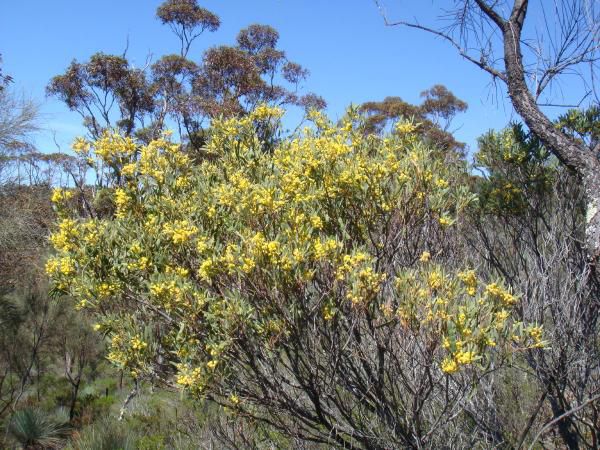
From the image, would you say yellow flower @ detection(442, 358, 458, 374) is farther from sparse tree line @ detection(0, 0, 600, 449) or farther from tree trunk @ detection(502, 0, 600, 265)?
tree trunk @ detection(502, 0, 600, 265)

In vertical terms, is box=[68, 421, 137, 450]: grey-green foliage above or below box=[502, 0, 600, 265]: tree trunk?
below

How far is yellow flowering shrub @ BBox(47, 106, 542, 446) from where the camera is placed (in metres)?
2.77

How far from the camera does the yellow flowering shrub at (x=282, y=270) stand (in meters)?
2.77

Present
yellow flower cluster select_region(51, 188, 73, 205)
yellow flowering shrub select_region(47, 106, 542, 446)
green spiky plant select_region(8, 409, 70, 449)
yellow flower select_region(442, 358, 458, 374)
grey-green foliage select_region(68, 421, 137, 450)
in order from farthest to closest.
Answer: green spiky plant select_region(8, 409, 70, 449) → grey-green foliage select_region(68, 421, 137, 450) → yellow flower cluster select_region(51, 188, 73, 205) → yellow flowering shrub select_region(47, 106, 542, 446) → yellow flower select_region(442, 358, 458, 374)

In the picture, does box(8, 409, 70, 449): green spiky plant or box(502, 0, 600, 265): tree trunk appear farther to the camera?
box(8, 409, 70, 449): green spiky plant

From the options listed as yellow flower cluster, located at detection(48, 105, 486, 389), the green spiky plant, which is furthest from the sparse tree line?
the green spiky plant

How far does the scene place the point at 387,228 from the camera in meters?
3.29

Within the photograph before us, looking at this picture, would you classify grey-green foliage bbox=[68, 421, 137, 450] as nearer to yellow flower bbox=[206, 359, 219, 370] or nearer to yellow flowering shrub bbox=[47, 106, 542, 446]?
yellow flowering shrub bbox=[47, 106, 542, 446]

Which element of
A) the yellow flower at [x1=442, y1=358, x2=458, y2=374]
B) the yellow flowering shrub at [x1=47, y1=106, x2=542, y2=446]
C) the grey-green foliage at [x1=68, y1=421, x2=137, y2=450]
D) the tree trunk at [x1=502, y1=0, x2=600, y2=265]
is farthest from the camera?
the grey-green foliage at [x1=68, y1=421, x2=137, y2=450]

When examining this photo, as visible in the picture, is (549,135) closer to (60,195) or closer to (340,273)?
(340,273)

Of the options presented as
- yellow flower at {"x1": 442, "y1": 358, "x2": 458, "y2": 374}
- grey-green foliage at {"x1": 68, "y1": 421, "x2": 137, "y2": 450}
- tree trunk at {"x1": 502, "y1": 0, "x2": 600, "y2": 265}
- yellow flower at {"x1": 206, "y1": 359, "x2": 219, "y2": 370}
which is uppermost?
tree trunk at {"x1": 502, "y1": 0, "x2": 600, "y2": 265}

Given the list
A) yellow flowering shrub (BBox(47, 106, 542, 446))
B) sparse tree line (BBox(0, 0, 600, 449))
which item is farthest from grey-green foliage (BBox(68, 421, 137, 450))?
yellow flowering shrub (BBox(47, 106, 542, 446))

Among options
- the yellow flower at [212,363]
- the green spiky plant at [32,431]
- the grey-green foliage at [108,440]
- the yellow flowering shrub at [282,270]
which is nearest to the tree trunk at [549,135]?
the yellow flowering shrub at [282,270]

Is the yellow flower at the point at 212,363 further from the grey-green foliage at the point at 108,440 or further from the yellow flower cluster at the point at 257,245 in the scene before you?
the grey-green foliage at the point at 108,440
